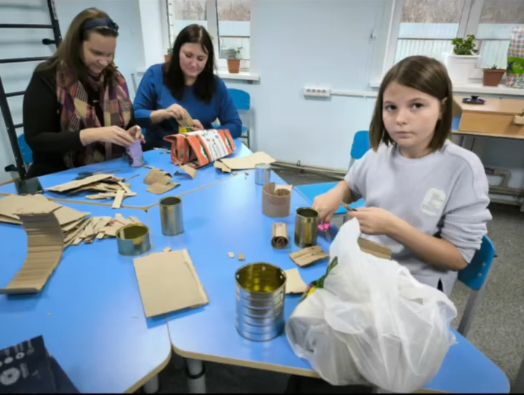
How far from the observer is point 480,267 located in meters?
1.03

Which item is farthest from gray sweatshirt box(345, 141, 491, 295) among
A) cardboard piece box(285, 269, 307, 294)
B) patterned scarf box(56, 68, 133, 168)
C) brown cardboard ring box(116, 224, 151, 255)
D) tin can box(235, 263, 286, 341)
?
patterned scarf box(56, 68, 133, 168)

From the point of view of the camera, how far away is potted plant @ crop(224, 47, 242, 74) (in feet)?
11.1

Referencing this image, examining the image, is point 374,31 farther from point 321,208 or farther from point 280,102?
point 321,208

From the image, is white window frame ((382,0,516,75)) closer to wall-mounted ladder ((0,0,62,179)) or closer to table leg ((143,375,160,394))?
wall-mounted ladder ((0,0,62,179))

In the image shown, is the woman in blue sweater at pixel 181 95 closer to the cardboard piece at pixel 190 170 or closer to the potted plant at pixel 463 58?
the cardboard piece at pixel 190 170

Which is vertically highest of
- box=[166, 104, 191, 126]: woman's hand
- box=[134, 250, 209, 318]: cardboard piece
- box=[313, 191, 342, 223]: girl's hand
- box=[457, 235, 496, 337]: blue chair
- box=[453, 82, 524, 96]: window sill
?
box=[453, 82, 524, 96]: window sill

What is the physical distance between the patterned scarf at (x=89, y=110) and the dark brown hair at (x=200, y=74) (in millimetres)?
321

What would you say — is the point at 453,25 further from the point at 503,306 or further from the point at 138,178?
the point at 138,178

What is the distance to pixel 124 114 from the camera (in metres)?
1.87

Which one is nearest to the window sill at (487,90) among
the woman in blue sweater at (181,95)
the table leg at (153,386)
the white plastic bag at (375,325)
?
the woman in blue sweater at (181,95)

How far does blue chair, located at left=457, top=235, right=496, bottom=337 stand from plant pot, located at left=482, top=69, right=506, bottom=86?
2219mm

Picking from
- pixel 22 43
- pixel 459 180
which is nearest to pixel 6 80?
pixel 22 43

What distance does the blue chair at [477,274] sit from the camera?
1.00 meters

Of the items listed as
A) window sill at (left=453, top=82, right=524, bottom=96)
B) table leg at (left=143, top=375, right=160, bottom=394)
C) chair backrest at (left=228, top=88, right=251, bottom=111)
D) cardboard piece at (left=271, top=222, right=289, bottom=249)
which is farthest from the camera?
chair backrest at (left=228, top=88, right=251, bottom=111)
